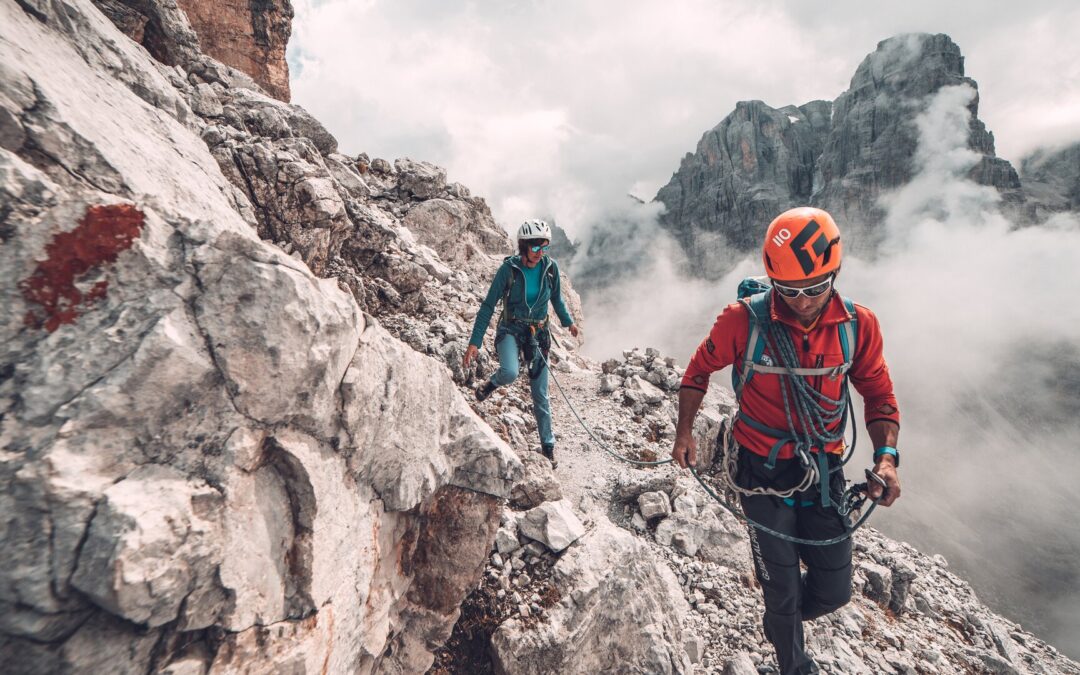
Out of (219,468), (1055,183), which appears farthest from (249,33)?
(1055,183)

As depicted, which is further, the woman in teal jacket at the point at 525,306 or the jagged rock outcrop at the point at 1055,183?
the jagged rock outcrop at the point at 1055,183

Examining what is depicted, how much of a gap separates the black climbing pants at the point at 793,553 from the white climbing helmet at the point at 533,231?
17.0 feet

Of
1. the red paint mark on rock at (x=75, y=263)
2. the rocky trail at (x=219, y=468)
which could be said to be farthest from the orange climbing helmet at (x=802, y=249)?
the red paint mark on rock at (x=75, y=263)

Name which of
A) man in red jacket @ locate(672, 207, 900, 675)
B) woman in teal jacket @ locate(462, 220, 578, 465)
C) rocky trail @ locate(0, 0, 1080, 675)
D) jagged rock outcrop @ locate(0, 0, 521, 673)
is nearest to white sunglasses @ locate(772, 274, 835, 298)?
man in red jacket @ locate(672, 207, 900, 675)

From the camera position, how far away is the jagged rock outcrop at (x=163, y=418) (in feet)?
7.27

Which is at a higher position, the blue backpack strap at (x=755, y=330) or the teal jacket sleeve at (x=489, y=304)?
the teal jacket sleeve at (x=489, y=304)

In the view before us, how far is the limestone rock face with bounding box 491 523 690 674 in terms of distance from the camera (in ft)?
17.1

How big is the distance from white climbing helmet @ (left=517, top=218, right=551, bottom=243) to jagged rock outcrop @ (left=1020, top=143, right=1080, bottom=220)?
11027 inches

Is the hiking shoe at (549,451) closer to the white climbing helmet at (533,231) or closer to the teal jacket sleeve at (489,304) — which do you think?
the teal jacket sleeve at (489,304)

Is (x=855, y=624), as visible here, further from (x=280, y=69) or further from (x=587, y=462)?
(x=280, y=69)

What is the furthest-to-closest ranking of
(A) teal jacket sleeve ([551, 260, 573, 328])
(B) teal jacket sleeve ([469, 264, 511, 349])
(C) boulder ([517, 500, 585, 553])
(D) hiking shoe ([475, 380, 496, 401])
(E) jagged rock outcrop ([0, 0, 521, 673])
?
1. (D) hiking shoe ([475, 380, 496, 401])
2. (A) teal jacket sleeve ([551, 260, 573, 328])
3. (B) teal jacket sleeve ([469, 264, 511, 349])
4. (C) boulder ([517, 500, 585, 553])
5. (E) jagged rock outcrop ([0, 0, 521, 673])

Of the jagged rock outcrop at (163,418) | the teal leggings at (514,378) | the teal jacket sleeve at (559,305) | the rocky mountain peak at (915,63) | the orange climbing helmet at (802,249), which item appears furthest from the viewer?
the rocky mountain peak at (915,63)

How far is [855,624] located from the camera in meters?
8.48

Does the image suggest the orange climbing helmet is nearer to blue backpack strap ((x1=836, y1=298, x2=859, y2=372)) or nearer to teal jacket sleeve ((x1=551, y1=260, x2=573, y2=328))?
blue backpack strap ((x1=836, y1=298, x2=859, y2=372))
